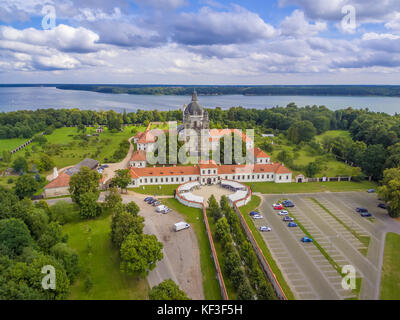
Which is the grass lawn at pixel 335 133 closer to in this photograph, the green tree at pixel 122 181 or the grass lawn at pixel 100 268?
the green tree at pixel 122 181

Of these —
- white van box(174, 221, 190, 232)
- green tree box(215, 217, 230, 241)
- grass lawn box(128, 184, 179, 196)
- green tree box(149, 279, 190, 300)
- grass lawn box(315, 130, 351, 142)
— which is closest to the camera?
green tree box(149, 279, 190, 300)

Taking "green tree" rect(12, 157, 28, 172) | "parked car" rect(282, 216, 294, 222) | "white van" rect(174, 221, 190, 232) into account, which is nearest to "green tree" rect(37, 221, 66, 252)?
"white van" rect(174, 221, 190, 232)

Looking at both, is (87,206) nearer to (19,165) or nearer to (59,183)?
(59,183)

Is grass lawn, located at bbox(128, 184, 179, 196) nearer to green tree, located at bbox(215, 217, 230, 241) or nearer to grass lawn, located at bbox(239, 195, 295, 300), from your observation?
grass lawn, located at bbox(239, 195, 295, 300)

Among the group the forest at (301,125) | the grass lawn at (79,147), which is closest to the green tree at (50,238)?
the grass lawn at (79,147)
